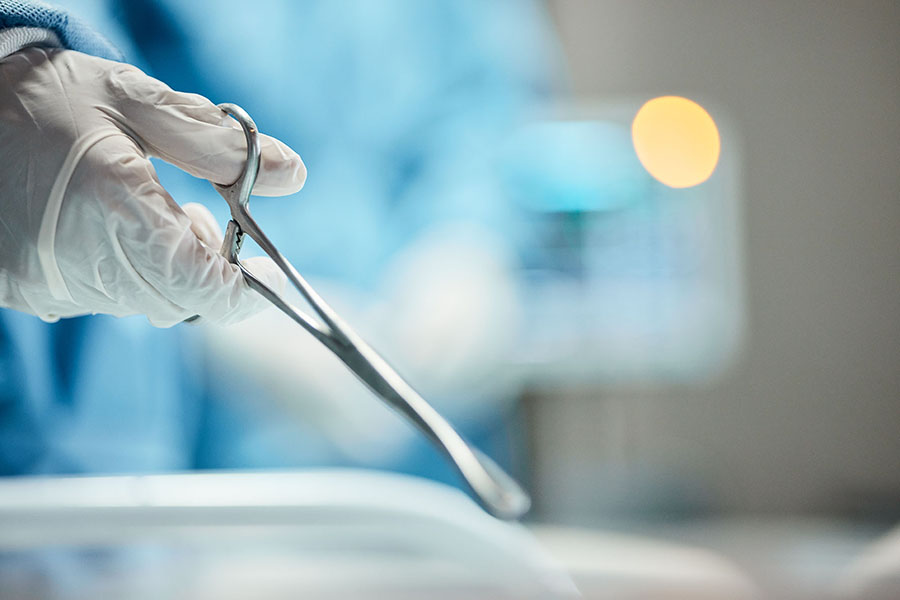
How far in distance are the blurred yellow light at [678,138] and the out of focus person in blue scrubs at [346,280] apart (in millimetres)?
261

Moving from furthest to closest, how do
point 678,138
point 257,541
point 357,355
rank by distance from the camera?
point 678,138 < point 257,541 < point 357,355

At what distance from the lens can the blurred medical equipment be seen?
0.97 meters

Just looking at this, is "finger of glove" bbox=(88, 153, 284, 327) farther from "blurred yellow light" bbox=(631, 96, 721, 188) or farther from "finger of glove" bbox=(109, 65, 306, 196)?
"blurred yellow light" bbox=(631, 96, 721, 188)

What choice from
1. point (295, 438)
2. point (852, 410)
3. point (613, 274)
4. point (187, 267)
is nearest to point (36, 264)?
point (187, 267)

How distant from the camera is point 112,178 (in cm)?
37

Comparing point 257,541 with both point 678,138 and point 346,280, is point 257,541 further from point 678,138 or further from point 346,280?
point 678,138

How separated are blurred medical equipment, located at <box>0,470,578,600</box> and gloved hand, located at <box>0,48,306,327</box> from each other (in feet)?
2.21

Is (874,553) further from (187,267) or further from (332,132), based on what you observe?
(187,267)

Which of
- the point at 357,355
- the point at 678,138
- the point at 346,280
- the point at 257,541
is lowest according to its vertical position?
the point at 257,541

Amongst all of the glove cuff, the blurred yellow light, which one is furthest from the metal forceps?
the blurred yellow light

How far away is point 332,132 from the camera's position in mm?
1354

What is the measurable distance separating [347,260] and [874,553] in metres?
1.34


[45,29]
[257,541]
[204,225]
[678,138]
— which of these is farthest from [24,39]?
[678,138]

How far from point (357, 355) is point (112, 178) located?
0.17m
